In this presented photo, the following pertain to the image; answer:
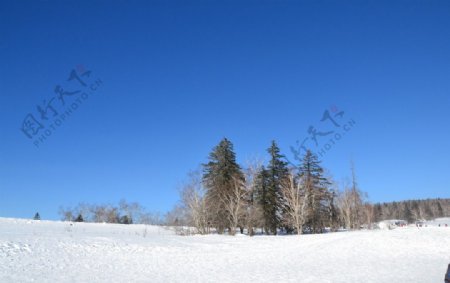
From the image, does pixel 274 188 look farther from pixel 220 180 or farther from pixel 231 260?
pixel 231 260

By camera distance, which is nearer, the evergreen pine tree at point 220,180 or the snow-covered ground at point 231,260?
the snow-covered ground at point 231,260

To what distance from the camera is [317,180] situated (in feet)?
194

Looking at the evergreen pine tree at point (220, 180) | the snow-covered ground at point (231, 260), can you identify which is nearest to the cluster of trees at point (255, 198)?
the evergreen pine tree at point (220, 180)

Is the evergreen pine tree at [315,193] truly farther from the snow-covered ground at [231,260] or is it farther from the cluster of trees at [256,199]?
the snow-covered ground at [231,260]

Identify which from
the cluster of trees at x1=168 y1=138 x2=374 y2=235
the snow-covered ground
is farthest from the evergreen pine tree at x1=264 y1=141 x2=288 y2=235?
the snow-covered ground

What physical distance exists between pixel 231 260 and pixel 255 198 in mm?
28206

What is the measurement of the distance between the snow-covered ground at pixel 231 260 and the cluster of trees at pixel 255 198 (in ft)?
51.7

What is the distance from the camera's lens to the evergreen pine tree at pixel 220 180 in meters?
49.2

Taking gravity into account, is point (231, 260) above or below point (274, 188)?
below

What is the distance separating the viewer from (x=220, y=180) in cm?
5172

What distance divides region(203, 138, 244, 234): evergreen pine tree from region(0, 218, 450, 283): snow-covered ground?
16.2 metres

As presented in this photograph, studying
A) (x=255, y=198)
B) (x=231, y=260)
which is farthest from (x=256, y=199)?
(x=231, y=260)

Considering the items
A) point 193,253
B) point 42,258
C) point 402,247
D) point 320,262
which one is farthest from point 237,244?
point 42,258

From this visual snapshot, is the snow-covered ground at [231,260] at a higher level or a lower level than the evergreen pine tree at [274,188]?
lower
